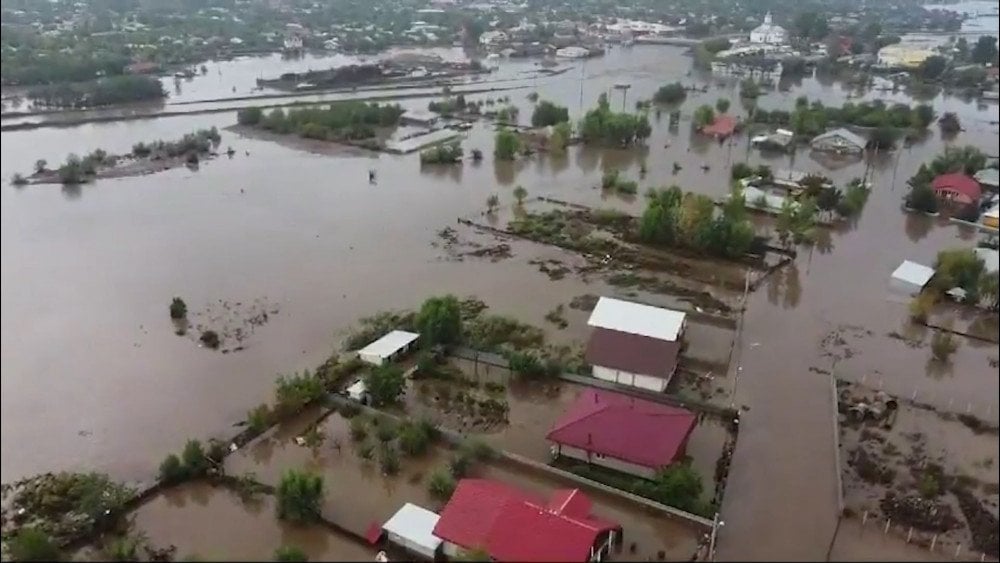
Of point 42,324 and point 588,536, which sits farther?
point 42,324

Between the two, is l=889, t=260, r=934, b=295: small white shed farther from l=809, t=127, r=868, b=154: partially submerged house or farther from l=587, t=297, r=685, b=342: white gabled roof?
l=809, t=127, r=868, b=154: partially submerged house

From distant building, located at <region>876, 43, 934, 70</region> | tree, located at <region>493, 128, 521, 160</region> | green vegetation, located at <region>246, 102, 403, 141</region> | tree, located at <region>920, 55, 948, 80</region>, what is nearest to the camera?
tree, located at <region>493, 128, 521, 160</region>

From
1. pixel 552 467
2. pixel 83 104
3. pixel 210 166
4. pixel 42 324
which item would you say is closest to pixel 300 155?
pixel 210 166

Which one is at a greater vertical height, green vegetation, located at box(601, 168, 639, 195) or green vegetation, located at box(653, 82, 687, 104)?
green vegetation, located at box(653, 82, 687, 104)

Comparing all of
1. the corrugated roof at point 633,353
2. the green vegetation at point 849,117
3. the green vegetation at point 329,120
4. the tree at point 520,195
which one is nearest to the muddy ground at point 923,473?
the corrugated roof at point 633,353

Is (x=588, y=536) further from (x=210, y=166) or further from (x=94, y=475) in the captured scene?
(x=210, y=166)

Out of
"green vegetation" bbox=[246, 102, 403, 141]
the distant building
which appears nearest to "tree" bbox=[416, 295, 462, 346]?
"green vegetation" bbox=[246, 102, 403, 141]

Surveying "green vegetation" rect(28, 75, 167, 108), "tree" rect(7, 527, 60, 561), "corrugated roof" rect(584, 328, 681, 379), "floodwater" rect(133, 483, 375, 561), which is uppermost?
"green vegetation" rect(28, 75, 167, 108)
